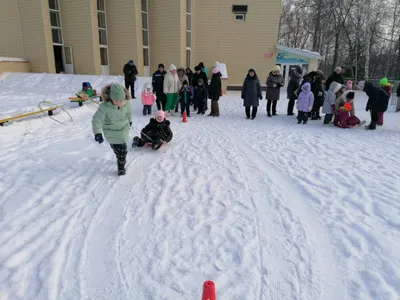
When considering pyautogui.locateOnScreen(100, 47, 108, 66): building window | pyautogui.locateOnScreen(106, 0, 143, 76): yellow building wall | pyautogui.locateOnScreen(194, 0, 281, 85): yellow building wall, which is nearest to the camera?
pyautogui.locateOnScreen(106, 0, 143, 76): yellow building wall

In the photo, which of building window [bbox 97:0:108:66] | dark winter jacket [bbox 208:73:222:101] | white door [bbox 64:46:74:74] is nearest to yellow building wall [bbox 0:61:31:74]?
white door [bbox 64:46:74:74]

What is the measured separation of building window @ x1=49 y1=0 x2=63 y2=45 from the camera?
20.2 metres

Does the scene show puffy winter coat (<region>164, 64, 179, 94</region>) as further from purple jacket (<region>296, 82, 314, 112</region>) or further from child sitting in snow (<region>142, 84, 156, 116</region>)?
purple jacket (<region>296, 82, 314, 112</region>)

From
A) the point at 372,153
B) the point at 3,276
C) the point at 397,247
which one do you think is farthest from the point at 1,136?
the point at 372,153

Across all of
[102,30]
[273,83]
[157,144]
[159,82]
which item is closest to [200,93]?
[159,82]

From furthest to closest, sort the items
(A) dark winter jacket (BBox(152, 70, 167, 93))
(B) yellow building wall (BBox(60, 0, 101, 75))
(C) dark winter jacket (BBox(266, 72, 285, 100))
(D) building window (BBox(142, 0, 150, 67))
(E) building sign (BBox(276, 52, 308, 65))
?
(E) building sign (BBox(276, 52, 308, 65))
(D) building window (BBox(142, 0, 150, 67))
(B) yellow building wall (BBox(60, 0, 101, 75))
(A) dark winter jacket (BBox(152, 70, 167, 93))
(C) dark winter jacket (BBox(266, 72, 285, 100))

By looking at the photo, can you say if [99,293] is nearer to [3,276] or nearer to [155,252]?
[155,252]

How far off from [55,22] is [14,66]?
13.5 ft

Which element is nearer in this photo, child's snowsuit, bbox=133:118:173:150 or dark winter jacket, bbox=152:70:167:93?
child's snowsuit, bbox=133:118:173:150

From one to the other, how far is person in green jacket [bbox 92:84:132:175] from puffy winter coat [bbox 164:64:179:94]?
207 inches

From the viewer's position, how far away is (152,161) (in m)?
5.95

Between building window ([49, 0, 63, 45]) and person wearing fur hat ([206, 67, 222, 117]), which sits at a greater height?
building window ([49, 0, 63, 45])

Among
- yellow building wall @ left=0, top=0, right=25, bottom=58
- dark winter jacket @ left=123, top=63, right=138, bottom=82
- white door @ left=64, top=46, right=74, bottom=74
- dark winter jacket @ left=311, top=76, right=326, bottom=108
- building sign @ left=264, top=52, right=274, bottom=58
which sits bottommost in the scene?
dark winter jacket @ left=311, top=76, right=326, bottom=108

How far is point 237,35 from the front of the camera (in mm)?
22031
